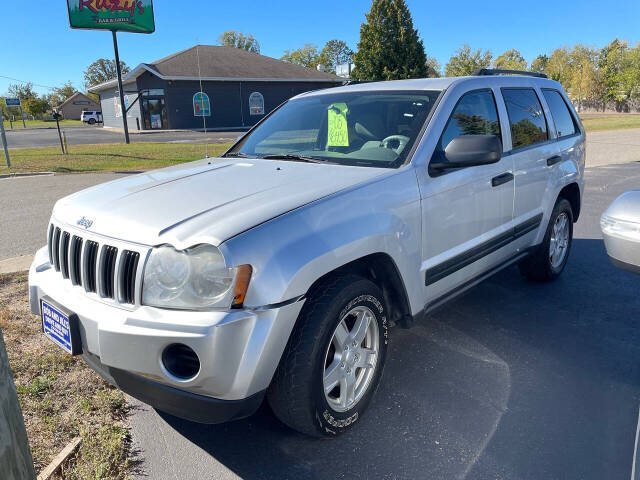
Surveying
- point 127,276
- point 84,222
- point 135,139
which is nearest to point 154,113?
point 135,139

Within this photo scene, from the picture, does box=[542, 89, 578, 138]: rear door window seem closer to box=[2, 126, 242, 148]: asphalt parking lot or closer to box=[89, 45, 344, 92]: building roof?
box=[2, 126, 242, 148]: asphalt parking lot

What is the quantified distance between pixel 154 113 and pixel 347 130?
3574 cm

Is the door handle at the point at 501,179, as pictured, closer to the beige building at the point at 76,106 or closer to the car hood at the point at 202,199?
the car hood at the point at 202,199

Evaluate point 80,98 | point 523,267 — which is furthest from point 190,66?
point 80,98

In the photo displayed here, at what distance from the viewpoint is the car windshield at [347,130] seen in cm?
319

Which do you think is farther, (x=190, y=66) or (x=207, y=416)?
(x=190, y=66)

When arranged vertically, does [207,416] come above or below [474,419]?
above

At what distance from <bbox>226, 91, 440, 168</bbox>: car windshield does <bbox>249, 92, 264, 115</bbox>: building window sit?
35236mm

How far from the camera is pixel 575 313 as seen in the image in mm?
4156

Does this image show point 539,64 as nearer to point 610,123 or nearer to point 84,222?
point 610,123

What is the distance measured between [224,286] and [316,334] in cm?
51

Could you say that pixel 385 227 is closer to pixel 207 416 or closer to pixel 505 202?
pixel 207 416

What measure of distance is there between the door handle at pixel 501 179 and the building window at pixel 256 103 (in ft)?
118

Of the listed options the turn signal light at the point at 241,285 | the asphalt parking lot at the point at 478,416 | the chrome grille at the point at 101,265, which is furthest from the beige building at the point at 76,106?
the turn signal light at the point at 241,285
